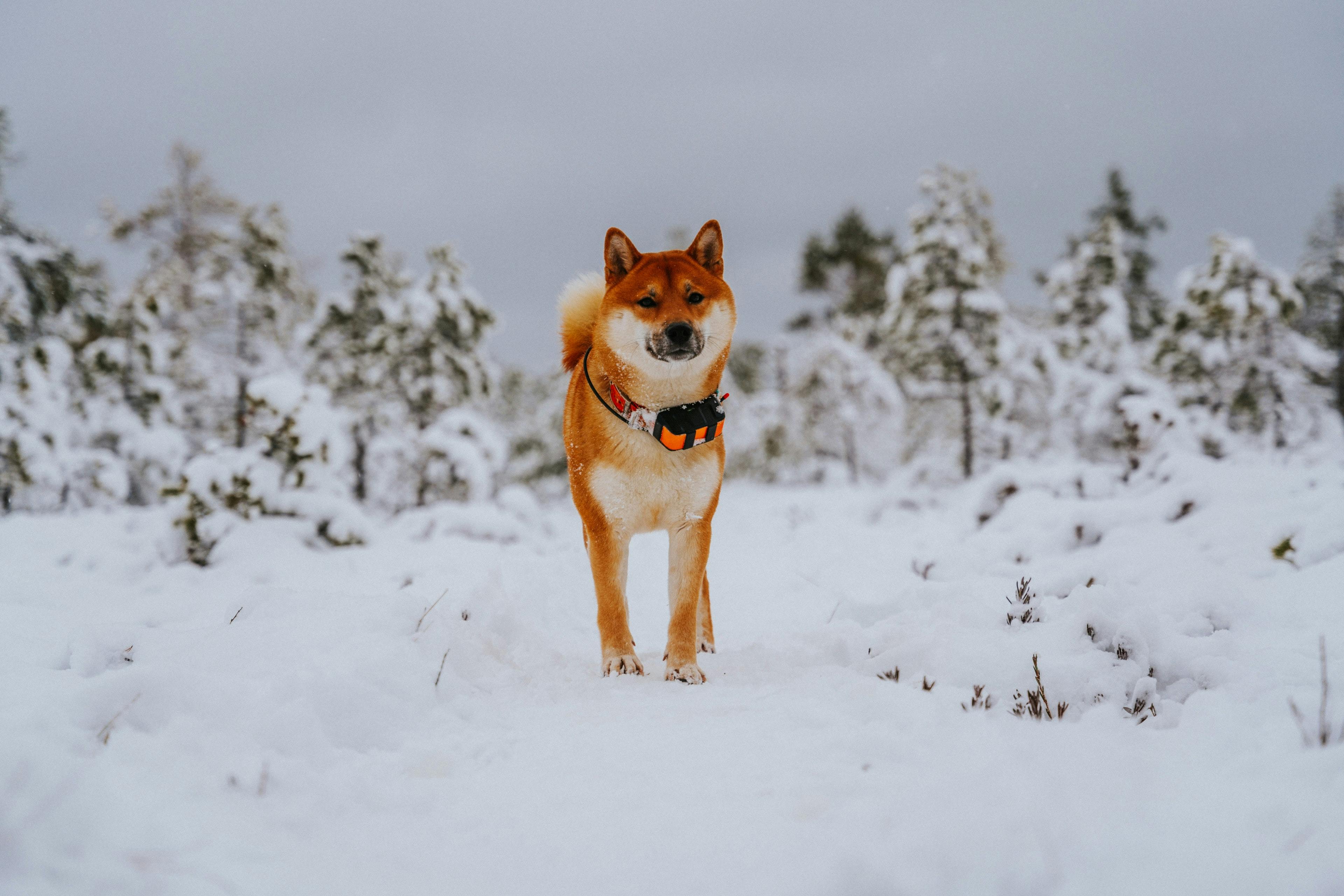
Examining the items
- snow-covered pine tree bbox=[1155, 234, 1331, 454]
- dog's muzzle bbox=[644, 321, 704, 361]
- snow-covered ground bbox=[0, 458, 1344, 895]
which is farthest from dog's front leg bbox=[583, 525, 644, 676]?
snow-covered pine tree bbox=[1155, 234, 1331, 454]

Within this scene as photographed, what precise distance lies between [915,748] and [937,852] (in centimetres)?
54

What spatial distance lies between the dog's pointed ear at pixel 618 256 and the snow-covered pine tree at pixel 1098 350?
7.28 metres

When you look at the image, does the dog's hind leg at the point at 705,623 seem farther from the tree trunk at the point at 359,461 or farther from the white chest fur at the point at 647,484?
the tree trunk at the point at 359,461

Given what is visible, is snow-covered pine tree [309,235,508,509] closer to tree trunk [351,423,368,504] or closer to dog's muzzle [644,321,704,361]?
tree trunk [351,423,368,504]

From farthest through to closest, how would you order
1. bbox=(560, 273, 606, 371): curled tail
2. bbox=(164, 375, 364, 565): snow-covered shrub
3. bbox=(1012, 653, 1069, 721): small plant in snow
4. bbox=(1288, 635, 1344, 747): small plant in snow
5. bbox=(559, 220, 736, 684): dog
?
1. bbox=(164, 375, 364, 565): snow-covered shrub
2. bbox=(560, 273, 606, 371): curled tail
3. bbox=(559, 220, 736, 684): dog
4. bbox=(1012, 653, 1069, 721): small plant in snow
5. bbox=(1288, 635, 1344, 747): small plant in snow

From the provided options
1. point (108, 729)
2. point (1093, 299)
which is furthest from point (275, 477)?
point (1093, 299)

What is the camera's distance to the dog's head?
3.08 m

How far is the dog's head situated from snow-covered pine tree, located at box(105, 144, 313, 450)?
1311cm

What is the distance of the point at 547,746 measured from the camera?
7.31 ft

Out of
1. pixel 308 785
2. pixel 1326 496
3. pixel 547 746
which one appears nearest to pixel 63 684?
pixel 308 785

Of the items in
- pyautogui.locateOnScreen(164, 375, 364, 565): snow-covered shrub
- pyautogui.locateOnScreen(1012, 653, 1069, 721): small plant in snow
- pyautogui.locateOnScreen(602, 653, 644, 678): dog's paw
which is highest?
pyautogui.locateOnScreen(164, 375, 364, 565): snow-covered shrub

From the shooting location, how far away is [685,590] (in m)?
3.38

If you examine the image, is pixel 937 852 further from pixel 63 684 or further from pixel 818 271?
pixel 818 271

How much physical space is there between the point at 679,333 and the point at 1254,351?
46.1 ft
